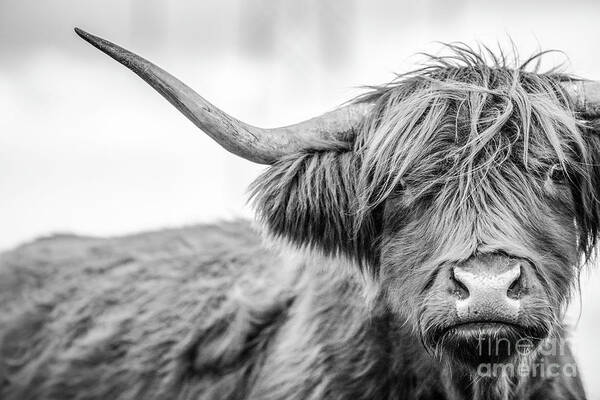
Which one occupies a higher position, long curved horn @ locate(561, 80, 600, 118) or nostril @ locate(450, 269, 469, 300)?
long curved horn @ locate(561, 80, 600, 118)

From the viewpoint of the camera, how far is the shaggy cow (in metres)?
3.09

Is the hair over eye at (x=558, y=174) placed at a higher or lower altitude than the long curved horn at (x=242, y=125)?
lower

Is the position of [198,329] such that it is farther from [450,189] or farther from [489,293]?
[489,293]

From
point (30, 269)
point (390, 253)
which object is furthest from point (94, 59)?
point (390, 253)

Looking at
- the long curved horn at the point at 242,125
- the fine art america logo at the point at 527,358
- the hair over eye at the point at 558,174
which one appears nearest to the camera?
the fine art america logo at the point at 527,358

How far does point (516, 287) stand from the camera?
2.88 meters

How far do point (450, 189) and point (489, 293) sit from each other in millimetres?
636

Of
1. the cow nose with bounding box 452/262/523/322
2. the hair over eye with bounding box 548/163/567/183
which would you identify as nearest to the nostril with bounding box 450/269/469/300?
the cow nose with bounding box 452/262/523/322

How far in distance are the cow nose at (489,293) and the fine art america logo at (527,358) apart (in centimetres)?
14

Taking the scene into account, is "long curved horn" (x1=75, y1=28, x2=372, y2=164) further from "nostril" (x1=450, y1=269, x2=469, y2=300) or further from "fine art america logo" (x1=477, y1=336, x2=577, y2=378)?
"fine art america logo" (x1=477, y1=336, x2=577, y2=378)

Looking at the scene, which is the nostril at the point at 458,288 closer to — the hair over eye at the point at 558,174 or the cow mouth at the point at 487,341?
the cow mouth at the point at 487,341

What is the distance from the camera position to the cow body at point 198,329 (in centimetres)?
383

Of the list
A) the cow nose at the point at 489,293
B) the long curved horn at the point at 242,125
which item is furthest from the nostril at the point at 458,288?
the long curved horn at the point at 242,125

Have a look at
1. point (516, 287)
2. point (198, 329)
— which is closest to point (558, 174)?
point (516, 287)
